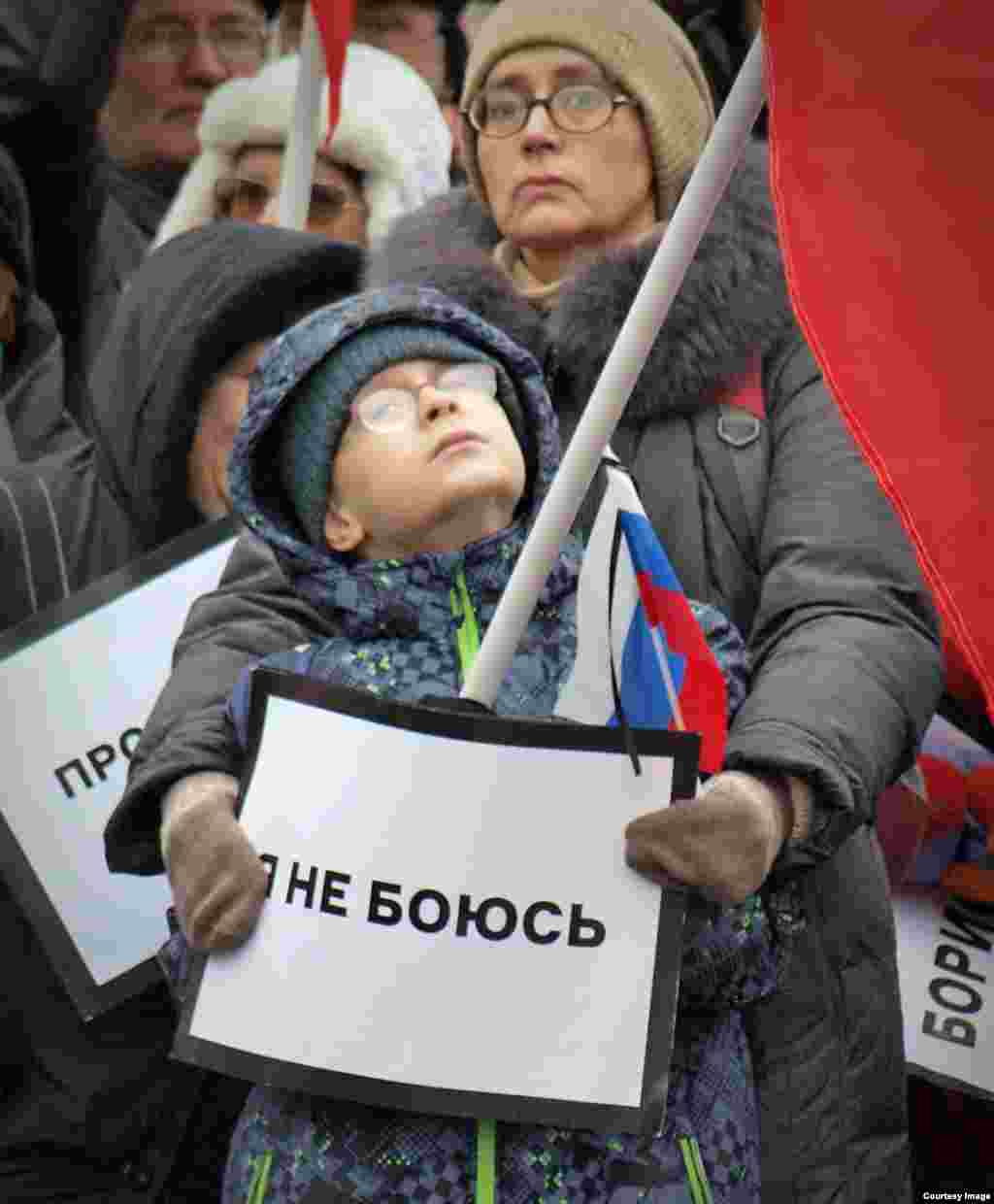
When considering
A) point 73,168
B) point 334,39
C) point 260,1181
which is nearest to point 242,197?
point 73,168

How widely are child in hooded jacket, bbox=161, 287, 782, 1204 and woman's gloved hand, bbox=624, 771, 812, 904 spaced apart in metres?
0.10

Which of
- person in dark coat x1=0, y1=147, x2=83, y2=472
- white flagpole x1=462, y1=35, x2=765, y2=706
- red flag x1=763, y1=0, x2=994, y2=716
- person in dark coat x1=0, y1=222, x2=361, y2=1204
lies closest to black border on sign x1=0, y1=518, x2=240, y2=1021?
person in dark coat x1=0, y1=222, x2=361, y2=1204

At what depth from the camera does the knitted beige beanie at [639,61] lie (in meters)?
3.96

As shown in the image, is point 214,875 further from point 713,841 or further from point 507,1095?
point 713,841

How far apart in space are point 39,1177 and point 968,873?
1.37m

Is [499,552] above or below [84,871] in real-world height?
above

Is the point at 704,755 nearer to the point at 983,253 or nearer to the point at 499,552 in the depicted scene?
the point at 499,552

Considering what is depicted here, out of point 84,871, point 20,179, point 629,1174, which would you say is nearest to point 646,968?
point 629,1174

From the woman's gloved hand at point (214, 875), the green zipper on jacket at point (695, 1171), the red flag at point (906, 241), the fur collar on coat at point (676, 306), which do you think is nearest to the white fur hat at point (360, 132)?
the fur collar on coat at point (676, 306)

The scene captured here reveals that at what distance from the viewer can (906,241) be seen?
9.52 feet

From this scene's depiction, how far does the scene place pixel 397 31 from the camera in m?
5.78

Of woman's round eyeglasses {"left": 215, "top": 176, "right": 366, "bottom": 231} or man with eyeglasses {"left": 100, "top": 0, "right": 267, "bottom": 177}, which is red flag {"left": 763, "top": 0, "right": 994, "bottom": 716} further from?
man with eyeglasses {"left": 100, "top": 0, "right": 267, "bottom": 177}

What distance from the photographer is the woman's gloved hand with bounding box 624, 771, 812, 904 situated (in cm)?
306

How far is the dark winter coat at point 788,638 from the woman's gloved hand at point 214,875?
12 centimetres
